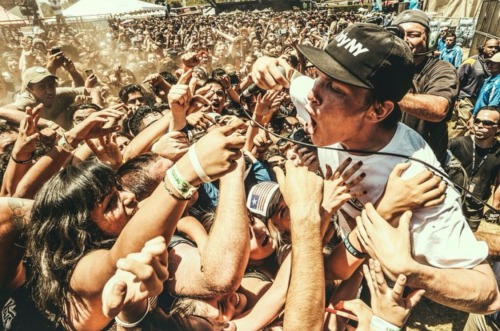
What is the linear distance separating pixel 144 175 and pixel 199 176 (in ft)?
4.06

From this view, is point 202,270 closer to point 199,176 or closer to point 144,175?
point 199,176

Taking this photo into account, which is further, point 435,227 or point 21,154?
point 21,154

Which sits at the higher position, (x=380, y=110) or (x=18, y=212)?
(x=380, y=110)

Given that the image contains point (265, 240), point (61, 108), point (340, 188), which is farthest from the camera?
point (61, 108)

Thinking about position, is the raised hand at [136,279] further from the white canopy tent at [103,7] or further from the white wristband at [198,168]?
the white canopy tent at [103,7]

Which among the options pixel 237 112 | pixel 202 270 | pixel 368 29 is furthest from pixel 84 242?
pixel 237 112

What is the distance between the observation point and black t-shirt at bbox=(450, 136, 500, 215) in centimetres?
413

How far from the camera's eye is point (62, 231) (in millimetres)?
1713

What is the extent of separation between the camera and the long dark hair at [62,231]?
165 cm

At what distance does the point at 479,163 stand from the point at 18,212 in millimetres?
5320

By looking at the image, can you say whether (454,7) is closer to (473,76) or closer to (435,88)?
(473,76)

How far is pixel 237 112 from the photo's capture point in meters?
4.96

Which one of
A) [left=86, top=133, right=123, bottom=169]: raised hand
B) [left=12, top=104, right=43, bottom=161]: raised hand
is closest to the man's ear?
[left=86, top=133, right=123, bottom=169]: raised hand

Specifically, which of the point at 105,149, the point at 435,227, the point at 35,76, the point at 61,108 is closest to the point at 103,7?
the point at 61,108
